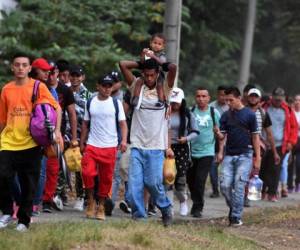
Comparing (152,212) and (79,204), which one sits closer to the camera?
(79,204)

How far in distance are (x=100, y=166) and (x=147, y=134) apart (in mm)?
1205

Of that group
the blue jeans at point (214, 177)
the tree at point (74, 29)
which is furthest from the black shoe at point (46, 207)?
the tree at point (74, 29)

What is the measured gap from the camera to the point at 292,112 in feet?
54.3

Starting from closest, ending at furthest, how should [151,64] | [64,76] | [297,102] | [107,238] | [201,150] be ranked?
[107,238]
[151,64]
[64,76]
[201,150]
[297,102]

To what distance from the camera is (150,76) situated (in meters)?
10.1

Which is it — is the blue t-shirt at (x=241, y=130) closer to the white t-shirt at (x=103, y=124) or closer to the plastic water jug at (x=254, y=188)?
the plastic water jug at (x=254, y=188)

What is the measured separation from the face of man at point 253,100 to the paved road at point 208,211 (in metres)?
1.71

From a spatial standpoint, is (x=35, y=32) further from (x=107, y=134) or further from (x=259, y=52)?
(x=259, y=52)

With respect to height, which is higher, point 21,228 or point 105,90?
point 105,90

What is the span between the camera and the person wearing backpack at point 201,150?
12.7m

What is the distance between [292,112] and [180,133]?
506 centimetres

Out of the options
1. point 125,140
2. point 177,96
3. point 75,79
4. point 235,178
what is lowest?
point 235,178

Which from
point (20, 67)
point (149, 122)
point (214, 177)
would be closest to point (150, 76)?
point (149, 122)

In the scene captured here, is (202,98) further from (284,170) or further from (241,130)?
(284,170)
